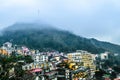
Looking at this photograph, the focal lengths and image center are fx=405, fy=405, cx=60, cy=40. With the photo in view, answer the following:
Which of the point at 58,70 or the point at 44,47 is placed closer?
the point at 58,70

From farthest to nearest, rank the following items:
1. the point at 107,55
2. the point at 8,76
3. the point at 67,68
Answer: the point at 107,55 < the point at 67,68 < the point at 8,76

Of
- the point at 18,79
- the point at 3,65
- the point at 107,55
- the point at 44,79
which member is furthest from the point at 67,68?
the point at 107,55

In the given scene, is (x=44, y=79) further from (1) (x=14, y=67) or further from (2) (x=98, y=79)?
(2) (x=98, y=79)

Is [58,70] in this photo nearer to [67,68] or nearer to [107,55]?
[67,68]

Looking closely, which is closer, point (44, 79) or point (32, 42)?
point (44, 79)

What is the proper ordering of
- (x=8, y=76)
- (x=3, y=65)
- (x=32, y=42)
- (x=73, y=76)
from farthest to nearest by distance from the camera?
(x=32, y=42) → (x=73, y=76) → (x=3, y=65) → (x=8, y=76)

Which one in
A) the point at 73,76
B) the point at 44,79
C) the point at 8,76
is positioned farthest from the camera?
the point at 73,76

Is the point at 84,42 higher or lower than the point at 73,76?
higher

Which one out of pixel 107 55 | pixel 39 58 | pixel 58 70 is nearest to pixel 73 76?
pixel 58 70

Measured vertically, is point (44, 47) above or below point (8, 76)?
above
